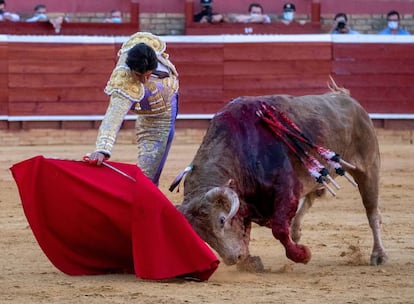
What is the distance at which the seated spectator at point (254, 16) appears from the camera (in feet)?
40.5

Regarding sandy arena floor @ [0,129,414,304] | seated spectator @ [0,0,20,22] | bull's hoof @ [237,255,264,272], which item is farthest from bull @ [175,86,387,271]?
seated spectator @ [0,0,20,22]

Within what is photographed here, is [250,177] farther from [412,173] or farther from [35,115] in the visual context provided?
[35,115]

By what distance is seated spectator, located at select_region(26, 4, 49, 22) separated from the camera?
1195cm

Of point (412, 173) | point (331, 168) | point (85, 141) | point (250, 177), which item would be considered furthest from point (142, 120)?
point (85, 141)

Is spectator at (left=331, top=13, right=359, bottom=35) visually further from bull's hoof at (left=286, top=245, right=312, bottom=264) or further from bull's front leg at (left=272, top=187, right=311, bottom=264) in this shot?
bull's hoof at (left=286, top=245, right=312, bottom=264)

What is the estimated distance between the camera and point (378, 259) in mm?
5516

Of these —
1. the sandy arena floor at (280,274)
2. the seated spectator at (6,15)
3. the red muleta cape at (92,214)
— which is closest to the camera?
the sandy arena floor at (280,274)

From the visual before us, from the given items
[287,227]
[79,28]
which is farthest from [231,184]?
[79,28]

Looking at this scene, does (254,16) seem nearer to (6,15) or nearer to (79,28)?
(79,28)

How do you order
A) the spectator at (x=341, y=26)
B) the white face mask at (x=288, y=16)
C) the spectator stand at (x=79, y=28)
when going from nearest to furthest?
the spectator stand at (x=79, y=28), the spectator at (x=341, y=26), the white face mask at (x=288, y=16)

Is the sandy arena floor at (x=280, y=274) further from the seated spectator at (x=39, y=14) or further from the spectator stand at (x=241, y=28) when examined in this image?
the spectator stand at (x=241, y=28)

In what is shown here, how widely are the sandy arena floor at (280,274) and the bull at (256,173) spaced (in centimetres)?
17

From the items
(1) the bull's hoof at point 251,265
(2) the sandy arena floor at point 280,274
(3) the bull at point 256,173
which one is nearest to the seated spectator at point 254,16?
(2) the sandy arena floor at point 280,274

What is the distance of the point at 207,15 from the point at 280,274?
773cm
